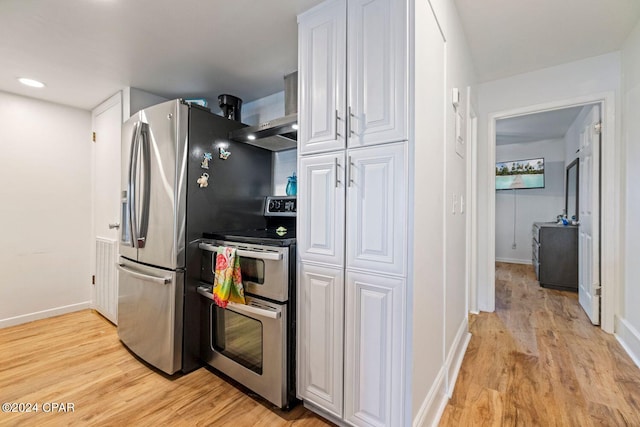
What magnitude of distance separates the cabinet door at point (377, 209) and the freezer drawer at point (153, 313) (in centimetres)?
123

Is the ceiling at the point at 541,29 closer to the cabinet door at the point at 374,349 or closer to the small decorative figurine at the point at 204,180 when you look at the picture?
the cabinet door at the point at 374,349

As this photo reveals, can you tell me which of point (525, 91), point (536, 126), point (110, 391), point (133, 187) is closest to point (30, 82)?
point (133, 187)

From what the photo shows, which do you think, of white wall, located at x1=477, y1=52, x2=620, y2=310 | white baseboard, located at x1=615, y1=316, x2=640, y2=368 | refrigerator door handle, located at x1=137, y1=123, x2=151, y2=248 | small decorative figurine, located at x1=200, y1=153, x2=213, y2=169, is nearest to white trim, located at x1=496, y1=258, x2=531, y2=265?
white wall, located at x1=477, y1=52, x2=620, y2=310

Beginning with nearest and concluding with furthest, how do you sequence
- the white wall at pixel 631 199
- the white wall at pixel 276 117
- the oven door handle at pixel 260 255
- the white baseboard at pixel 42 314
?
the oven door handle at pixel 260 255
the white wall at pixel 631 199
the white wall at pixel 276 117
the white baseboard at pixel 42 314

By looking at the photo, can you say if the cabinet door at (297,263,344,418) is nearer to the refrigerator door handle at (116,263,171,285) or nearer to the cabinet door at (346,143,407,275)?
the cabinet door at (346,143,407,275)

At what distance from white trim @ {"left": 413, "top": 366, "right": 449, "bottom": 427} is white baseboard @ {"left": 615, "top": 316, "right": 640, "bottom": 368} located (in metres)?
1.53

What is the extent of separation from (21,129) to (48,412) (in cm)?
258

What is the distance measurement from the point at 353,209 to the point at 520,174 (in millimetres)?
5818

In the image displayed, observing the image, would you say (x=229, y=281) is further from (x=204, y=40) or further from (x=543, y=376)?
(x=543, y=376)

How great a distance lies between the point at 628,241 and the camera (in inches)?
85.7

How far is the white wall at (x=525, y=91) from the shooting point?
2406 mm

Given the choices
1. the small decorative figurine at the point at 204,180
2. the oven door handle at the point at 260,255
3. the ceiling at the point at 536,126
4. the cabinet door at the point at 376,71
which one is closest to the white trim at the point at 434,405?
the oven door handle at the point at 260,255

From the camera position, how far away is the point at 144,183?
6.50 ft

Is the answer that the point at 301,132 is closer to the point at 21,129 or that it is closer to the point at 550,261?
the point at 21,129
